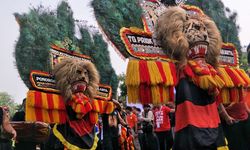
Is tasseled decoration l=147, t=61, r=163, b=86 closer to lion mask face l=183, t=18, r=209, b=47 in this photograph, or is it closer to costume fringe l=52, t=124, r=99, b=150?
lion mask face l=183, t=18, r=209, b=47

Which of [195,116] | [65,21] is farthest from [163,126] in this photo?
[65,21]

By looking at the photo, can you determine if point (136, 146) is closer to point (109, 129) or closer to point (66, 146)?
point (109, 129)

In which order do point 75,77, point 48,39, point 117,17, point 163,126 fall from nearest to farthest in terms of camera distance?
point 75,77, point 117,17, point 163,126, point 48,39

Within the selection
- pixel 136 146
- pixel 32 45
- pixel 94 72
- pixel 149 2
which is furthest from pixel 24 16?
pixel 149 2

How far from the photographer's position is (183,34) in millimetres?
4574

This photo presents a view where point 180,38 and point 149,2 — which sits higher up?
point 149,2

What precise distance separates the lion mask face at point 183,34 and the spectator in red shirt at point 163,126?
4434 millimetres

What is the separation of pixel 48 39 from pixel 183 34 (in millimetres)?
13722

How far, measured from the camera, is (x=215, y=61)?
4867 millimetres

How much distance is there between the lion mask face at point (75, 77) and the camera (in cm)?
619

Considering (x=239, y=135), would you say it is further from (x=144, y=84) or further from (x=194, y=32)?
(x=144, y=84)

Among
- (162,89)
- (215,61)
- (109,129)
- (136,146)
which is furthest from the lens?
(136,146)

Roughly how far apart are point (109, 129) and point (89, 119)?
5.99 feet

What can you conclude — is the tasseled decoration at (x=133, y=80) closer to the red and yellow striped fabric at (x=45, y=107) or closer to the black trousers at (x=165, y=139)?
the red and yellow striped fabric at (x=45, y=107)
